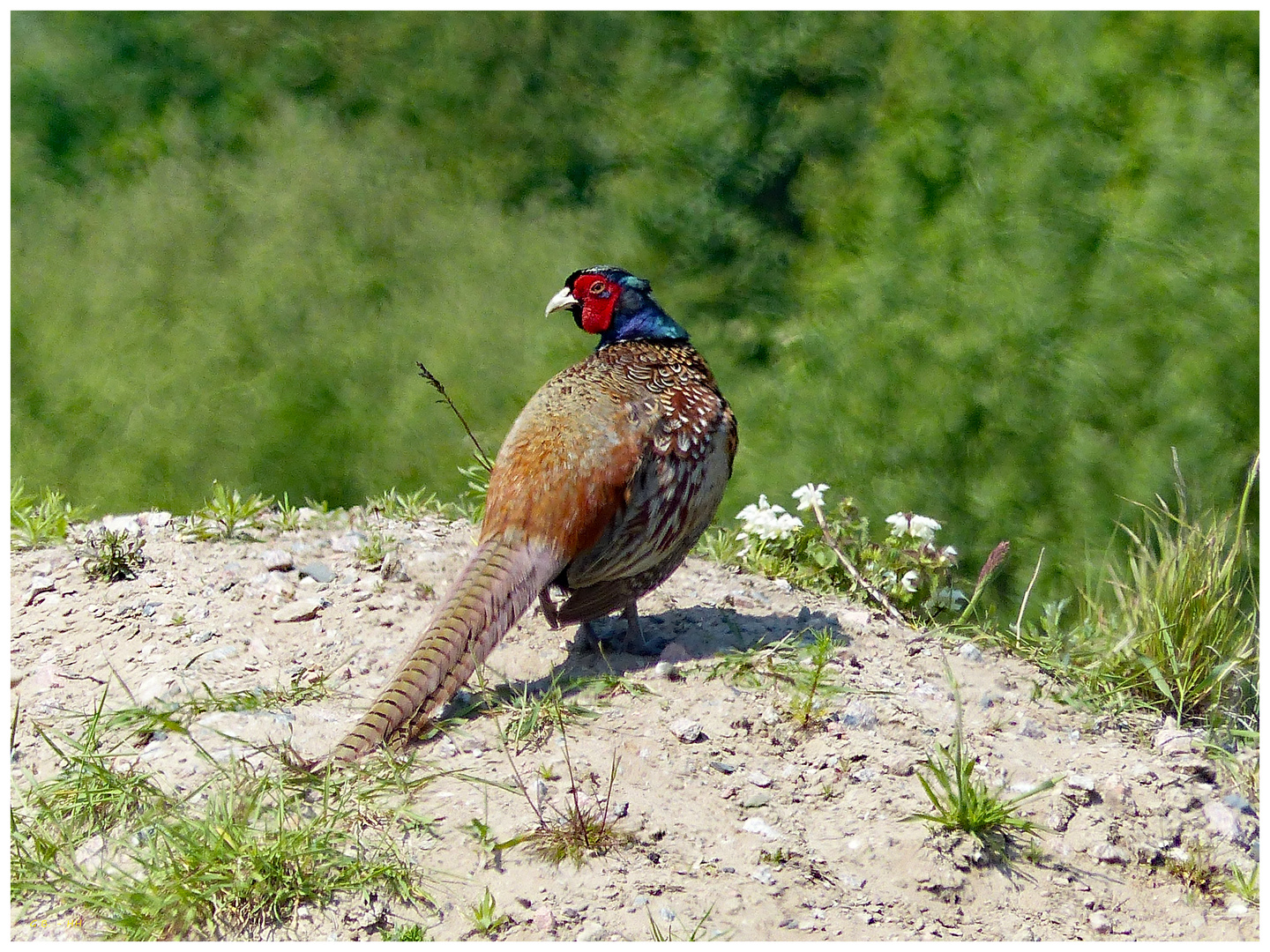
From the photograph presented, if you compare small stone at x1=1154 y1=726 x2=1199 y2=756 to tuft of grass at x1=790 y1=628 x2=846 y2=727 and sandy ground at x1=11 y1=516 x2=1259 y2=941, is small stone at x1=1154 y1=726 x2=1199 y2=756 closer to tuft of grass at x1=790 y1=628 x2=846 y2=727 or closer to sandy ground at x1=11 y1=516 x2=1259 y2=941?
sandy ground at x1=11 y1=516 x2=1259 y2=941

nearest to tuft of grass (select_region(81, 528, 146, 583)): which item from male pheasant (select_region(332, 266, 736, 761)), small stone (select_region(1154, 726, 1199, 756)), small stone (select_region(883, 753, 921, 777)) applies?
male pheasant (select_region(332, 266, 736, 761))

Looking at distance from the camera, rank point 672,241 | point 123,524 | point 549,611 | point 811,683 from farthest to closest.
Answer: point 672,241, point 123,524, point 549,611, point 811,683

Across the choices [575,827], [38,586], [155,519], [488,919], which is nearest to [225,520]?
[155,519]

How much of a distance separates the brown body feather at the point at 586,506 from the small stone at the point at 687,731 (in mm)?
534

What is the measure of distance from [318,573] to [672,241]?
4.42 m

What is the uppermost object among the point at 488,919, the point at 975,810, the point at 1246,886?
the point at 975,810

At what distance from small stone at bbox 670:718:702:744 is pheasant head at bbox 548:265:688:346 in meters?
1.57

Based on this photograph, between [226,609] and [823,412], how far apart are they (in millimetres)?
4242

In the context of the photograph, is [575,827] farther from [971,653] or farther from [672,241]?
[672,241]

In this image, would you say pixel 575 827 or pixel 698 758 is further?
pixel 698 758

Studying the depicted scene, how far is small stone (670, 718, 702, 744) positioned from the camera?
3488mm

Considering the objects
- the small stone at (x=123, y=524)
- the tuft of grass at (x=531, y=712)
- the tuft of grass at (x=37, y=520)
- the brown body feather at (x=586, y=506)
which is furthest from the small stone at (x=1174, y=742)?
the tuft of grass at (x=37, y=520)

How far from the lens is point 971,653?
4.46 metres

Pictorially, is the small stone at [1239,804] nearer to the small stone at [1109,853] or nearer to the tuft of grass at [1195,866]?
the tuft of grass at [1195,866]
